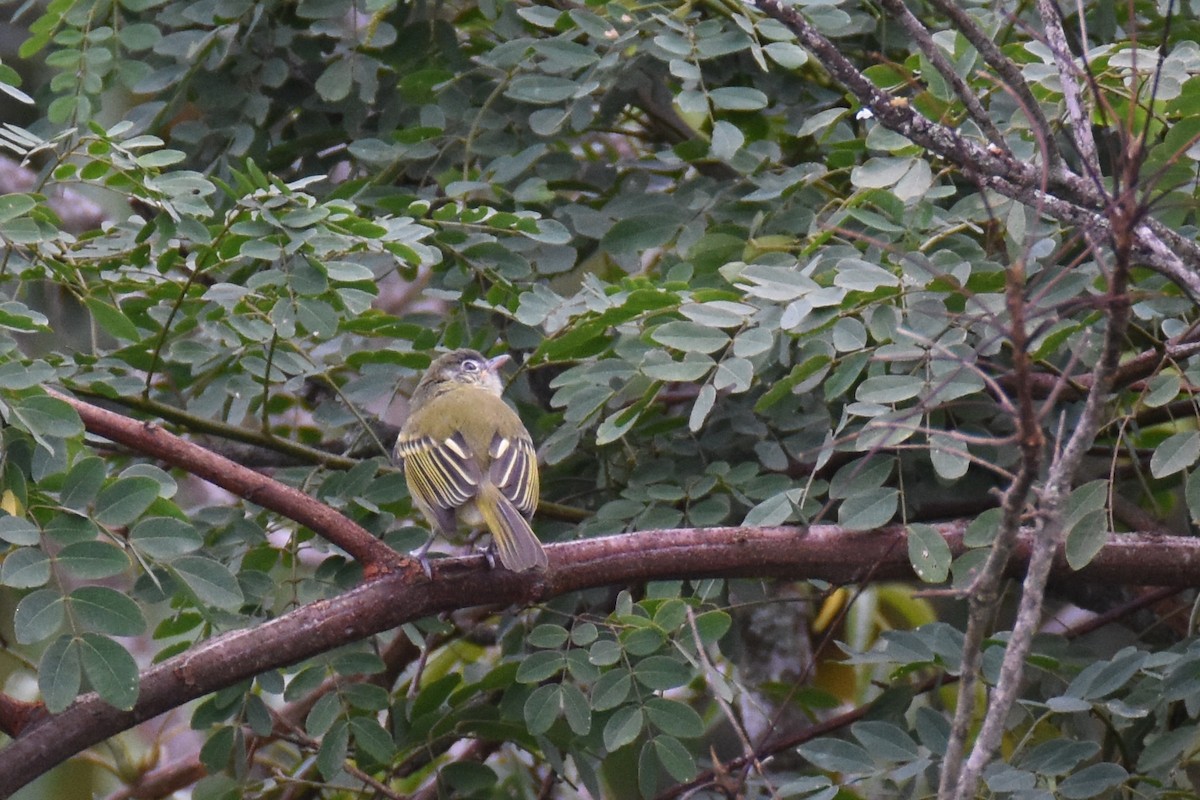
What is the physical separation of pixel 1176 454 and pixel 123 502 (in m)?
2.37

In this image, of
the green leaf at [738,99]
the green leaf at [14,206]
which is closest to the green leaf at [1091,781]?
the green leaf at [738,99]

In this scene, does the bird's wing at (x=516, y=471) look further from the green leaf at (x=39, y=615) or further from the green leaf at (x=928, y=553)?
the green leaf at (x=39, y=615)

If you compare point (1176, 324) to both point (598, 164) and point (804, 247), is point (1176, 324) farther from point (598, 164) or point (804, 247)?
point (598, 164)

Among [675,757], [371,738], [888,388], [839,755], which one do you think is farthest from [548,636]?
[888,388]

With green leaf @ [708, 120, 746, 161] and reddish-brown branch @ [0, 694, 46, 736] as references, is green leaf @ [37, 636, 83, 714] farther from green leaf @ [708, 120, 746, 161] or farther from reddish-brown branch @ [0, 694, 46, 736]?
green leaf @ [708, 120, 746, 161]

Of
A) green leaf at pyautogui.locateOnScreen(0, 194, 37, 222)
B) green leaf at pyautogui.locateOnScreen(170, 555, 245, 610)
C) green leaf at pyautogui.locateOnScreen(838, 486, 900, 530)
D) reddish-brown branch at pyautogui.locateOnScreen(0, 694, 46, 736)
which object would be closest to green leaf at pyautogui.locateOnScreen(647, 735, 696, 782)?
green leaf at pyautogui.locateOnScreen(838, 486, 900, 530)

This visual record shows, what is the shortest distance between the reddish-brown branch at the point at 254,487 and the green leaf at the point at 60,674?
0.53 meters

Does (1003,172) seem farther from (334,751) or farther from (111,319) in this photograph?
(111,319)

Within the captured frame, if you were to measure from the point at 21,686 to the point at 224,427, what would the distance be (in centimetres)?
194

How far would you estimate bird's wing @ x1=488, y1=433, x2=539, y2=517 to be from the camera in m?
3.71

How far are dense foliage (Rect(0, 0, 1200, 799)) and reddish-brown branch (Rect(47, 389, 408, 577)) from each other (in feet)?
0.39

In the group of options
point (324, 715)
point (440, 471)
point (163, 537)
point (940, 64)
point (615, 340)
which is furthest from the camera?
point (440, 471)

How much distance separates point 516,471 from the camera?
3.81 meters

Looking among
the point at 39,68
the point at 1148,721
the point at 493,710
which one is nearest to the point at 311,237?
the point at 493,710
